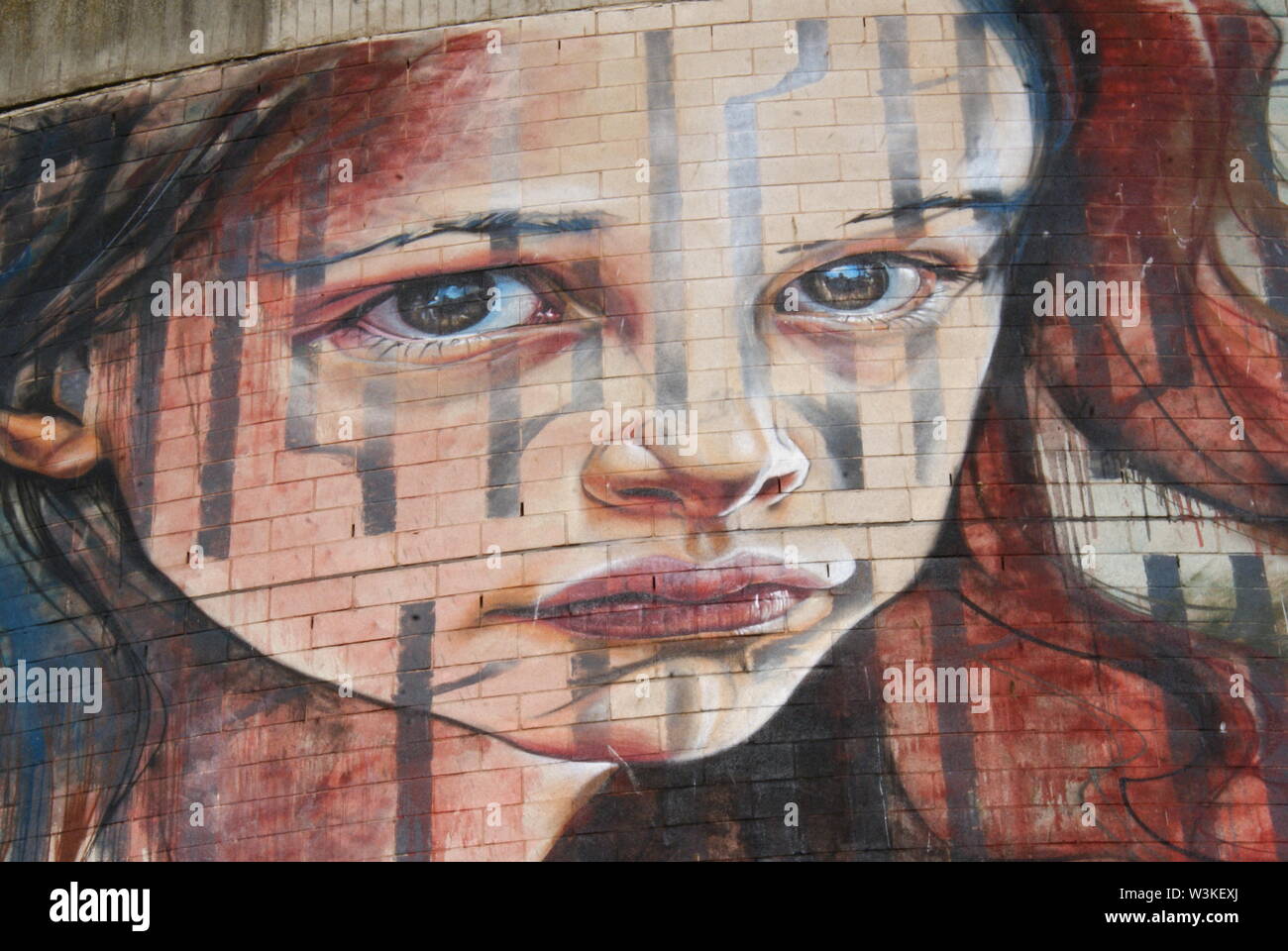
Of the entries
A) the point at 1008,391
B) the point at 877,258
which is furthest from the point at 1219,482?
the point at 877,258

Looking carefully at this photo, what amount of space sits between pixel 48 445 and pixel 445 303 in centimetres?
459

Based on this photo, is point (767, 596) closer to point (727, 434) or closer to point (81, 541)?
point (727, 434)

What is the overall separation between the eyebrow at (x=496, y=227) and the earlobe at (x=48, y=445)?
2.99 metres

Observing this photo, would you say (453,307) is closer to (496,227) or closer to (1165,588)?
(496,227)

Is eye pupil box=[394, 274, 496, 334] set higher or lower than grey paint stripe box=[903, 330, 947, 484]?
higher

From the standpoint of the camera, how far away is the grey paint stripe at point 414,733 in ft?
58.6

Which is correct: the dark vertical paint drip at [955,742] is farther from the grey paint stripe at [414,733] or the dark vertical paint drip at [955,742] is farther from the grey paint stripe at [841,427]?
the grey paint stripe at [414,733]

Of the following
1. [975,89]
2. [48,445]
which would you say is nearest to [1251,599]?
[975,89]

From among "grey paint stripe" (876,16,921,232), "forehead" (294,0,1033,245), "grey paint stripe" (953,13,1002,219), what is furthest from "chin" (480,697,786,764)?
"grey paint stripe" (953,13,1002,219)

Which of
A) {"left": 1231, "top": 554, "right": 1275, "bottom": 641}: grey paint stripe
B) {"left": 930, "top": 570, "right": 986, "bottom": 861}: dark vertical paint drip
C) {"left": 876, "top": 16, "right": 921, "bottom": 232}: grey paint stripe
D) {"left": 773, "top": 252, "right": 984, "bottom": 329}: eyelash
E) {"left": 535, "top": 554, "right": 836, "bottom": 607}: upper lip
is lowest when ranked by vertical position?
{"left": 930, "top": 570, "right": 986, "bottom": 861}: dark vertical paint drip

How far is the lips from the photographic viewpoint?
1803 cm

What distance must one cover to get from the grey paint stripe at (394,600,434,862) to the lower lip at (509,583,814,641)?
1318 mm

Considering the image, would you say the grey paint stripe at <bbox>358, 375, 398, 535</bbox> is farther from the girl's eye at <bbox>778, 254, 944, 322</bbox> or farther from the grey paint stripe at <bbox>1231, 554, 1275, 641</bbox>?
the grey paint stripe at <bbox>1231, 554, 1275, 641</bbox>

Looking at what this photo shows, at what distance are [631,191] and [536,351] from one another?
1916mm
